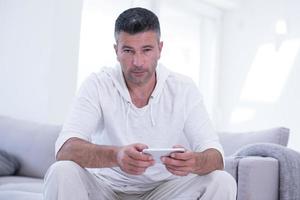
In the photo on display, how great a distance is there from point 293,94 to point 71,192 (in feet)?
10.0

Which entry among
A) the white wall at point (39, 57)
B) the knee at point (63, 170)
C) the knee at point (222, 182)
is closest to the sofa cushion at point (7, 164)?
the white wall at point (39, 57)

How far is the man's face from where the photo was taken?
1594mm

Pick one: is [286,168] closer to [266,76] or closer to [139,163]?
[139,163]

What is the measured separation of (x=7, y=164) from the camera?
2.46 metres

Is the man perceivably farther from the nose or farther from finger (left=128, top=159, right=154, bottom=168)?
finger (left=128, top=159, right=154, bottom=168)

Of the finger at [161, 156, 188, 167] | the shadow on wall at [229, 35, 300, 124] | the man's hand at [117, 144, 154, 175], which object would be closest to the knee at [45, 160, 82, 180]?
the man's hand at [117, 144, 154, 175]

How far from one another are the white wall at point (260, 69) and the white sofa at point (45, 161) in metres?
1.71

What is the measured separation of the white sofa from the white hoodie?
0.37 meters

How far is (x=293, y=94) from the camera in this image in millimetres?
3939

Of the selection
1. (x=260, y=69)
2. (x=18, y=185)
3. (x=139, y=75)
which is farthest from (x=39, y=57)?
(x=260, y=69)

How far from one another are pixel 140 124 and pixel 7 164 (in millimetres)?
1192

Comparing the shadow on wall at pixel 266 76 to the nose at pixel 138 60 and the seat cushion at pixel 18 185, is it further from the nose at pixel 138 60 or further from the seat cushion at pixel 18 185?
the nose at pixel 138 60

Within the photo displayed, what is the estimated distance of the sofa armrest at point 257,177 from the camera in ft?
6.14

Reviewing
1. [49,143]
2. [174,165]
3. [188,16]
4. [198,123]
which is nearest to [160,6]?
[188,16]
